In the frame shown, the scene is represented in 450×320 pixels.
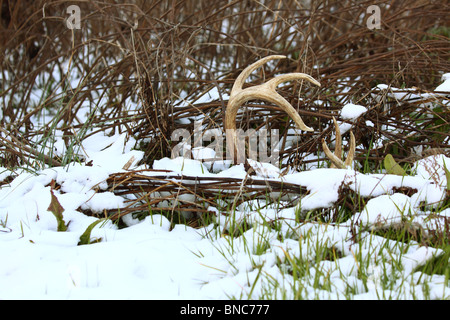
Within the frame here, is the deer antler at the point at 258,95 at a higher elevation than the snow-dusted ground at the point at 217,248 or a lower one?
higher

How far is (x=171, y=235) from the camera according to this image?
6.98 feet

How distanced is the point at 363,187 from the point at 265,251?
576 millimetres

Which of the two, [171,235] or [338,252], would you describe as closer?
[338,252]

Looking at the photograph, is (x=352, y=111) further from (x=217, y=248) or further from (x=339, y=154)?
(x=217, y=248)

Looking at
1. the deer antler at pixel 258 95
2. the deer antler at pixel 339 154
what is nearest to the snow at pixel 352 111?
the deer antler at pixel 339 154

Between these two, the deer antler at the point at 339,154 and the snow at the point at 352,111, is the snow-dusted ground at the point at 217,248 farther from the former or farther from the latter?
the snow at the point at 352,111

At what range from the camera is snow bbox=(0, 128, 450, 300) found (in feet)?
5.64

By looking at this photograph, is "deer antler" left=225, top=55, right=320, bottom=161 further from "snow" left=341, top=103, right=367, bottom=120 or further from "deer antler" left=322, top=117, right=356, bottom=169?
"snow" left=341, top=103, right=367, bottom=120

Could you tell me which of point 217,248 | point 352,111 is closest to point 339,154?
point 352,111

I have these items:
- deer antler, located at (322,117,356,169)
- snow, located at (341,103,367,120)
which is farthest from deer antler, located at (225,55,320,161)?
snow, located at (341,103,367,120)

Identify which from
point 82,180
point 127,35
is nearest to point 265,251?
point 82,180

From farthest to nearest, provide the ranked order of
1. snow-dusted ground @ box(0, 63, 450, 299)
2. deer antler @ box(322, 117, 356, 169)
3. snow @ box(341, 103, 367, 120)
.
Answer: snow @ box(341, 103, 367, 120), deer antler @ box(322, 117, 356, 169), snow-dusted ground @ box(0, 63, 450, 299)

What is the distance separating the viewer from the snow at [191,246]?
172 centimetres
